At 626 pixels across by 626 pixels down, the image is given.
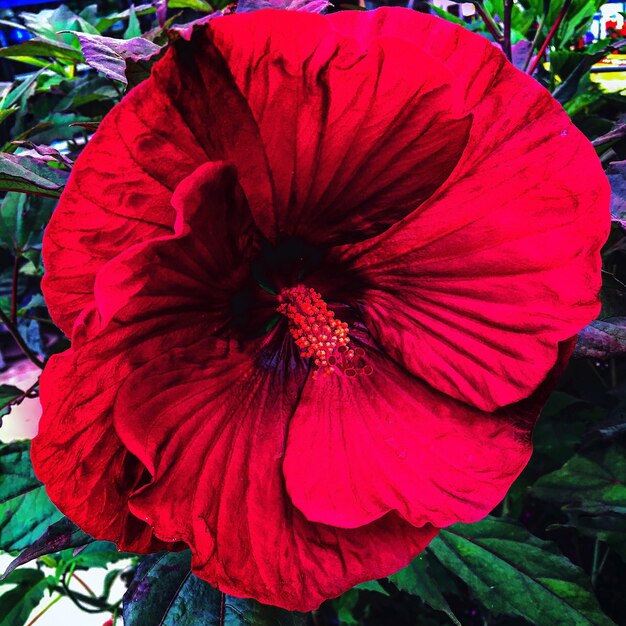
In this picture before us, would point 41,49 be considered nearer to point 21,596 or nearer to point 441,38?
point 441,38

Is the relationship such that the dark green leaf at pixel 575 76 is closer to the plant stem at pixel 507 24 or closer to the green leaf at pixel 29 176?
the plant stem at pixel 507 24

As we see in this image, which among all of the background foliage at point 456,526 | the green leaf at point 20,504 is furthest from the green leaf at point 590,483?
the green leaf at point 20,504

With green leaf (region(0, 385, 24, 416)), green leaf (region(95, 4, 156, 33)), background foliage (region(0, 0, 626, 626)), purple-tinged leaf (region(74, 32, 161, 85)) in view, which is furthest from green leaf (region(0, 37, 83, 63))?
green leaf (region(0, 385, 24, 416))

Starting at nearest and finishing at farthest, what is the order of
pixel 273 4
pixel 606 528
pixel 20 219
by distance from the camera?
1. pixel 273 4
2. pixel 606 528
3. pixel 20 219

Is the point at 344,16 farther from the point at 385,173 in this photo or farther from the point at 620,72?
the point at 620,72

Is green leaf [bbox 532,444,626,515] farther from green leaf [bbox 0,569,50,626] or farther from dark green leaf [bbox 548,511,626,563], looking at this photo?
green leaf [bbox 0,569,50,626]

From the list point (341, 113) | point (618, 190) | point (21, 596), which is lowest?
point (21, 596)

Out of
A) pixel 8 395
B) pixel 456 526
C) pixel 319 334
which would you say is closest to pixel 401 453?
pixel 319 334
